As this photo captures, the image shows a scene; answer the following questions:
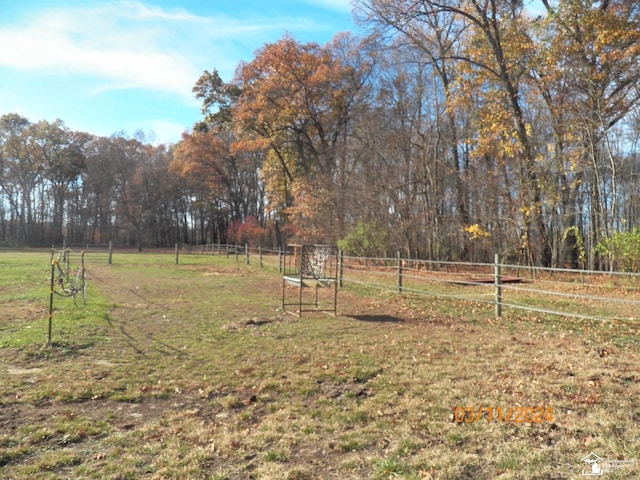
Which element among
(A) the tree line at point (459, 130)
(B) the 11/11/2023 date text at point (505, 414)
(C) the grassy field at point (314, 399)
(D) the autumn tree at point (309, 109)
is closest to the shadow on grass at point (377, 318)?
(C) the grassy field at point (314, 399)

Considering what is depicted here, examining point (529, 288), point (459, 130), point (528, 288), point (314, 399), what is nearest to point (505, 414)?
point (314, 399)

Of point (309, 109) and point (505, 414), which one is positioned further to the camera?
point (309, 109)

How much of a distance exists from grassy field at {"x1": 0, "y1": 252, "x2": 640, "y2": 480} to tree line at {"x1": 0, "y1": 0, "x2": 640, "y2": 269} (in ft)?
32.8

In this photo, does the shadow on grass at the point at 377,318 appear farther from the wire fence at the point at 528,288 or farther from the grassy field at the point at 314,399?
the wire fence at the point at 528,288

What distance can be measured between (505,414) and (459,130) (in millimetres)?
21509

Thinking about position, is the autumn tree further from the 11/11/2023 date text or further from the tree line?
the 11/11/2023 date text

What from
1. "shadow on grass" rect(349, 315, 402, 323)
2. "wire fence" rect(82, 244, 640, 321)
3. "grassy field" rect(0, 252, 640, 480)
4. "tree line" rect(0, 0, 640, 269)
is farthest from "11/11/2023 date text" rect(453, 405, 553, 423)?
"tree line" rect(0, 0, 640, 269)

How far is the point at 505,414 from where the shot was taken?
334 cm

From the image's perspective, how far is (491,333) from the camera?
663cm

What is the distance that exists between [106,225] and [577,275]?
5984 centimetres

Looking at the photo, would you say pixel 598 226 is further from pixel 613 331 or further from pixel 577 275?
pixel 613 331

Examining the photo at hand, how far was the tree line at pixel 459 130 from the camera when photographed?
14.5 m

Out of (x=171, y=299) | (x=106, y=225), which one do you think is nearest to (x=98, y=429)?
(x=171, y=299)

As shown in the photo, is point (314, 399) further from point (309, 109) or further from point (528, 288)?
point (309, 109)
